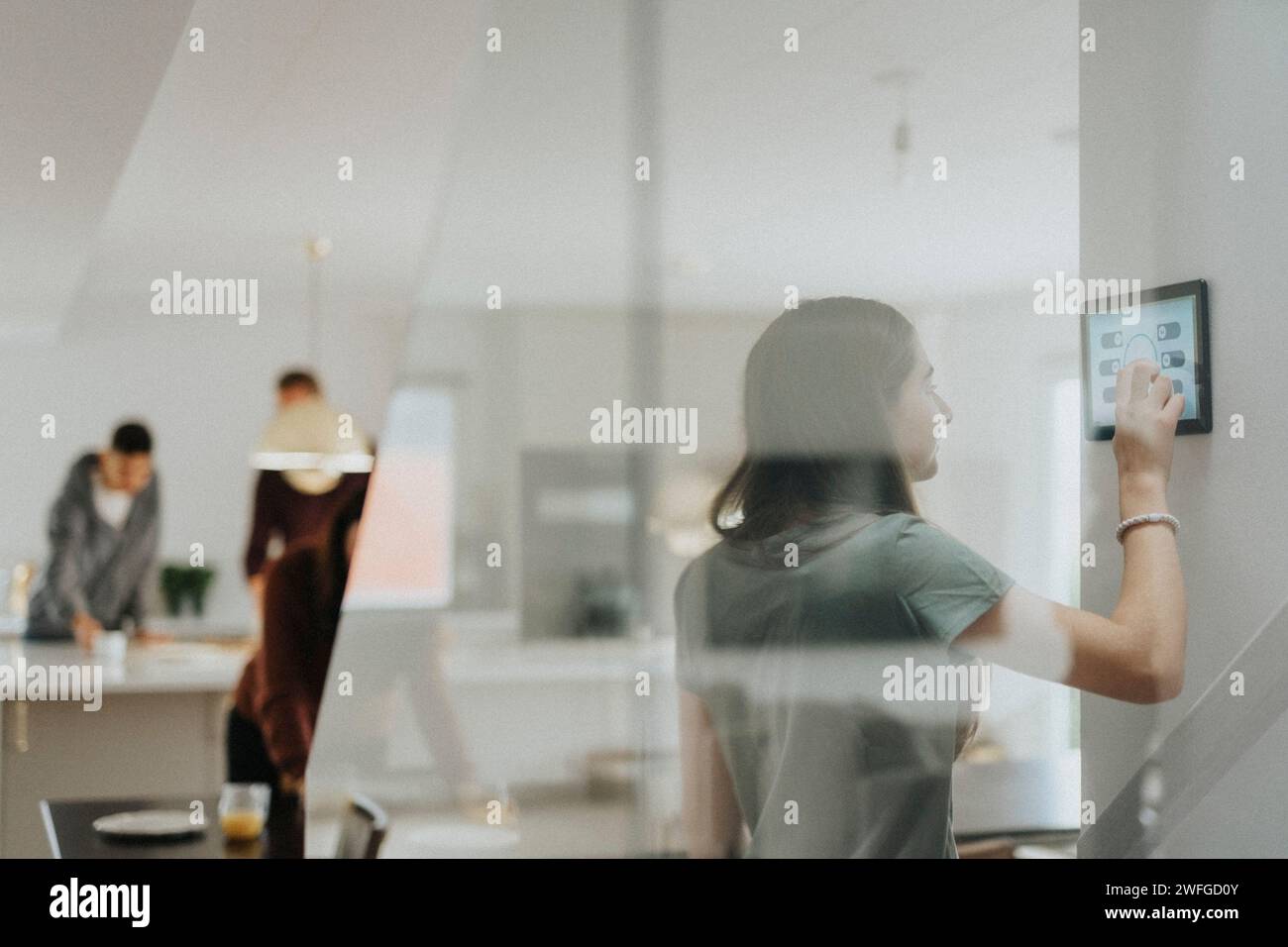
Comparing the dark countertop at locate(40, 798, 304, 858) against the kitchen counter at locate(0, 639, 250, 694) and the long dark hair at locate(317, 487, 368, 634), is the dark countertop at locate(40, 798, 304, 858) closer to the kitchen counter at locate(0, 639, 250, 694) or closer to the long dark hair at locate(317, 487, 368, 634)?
the long dark hair at locate(317, 487, 368, 634)

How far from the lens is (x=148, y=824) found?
145 centimetres

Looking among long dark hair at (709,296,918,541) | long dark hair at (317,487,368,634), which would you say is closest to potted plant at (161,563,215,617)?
long dark hair at (317,487,368,634)

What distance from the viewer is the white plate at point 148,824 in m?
1.39

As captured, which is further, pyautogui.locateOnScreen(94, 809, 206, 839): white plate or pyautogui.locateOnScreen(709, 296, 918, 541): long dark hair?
pyautogui.locateOnScreen(94, 809, 206, 839): white plate

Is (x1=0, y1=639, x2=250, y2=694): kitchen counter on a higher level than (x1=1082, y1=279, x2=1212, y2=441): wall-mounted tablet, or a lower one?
lower

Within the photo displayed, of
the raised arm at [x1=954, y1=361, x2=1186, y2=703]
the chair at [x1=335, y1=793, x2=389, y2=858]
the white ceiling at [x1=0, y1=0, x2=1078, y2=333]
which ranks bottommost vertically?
the chair at [x1=335, y1=793, x2=389, y2=858]

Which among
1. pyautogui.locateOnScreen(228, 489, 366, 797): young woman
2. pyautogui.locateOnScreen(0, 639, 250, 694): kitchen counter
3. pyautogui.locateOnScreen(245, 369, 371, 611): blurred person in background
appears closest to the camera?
pyautogui.locateOnScreen(228, 489, 366, 797): young woman

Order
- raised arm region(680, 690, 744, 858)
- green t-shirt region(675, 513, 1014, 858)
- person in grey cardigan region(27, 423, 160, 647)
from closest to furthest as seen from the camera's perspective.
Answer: green t-shirt region(675, 513, 1014, 858)
raised arm region(680, 690, 744, 858)
person in grey cardigan region(27, 423, 160, 647)

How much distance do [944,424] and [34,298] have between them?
1.87 meters

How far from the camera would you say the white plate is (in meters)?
1.39

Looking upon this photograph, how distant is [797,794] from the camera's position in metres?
1.18

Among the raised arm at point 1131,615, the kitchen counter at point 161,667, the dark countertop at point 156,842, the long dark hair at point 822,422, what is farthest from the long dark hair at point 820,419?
the kitchen counter at point 161,667

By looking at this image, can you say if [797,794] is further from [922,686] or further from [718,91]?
[718,91]
